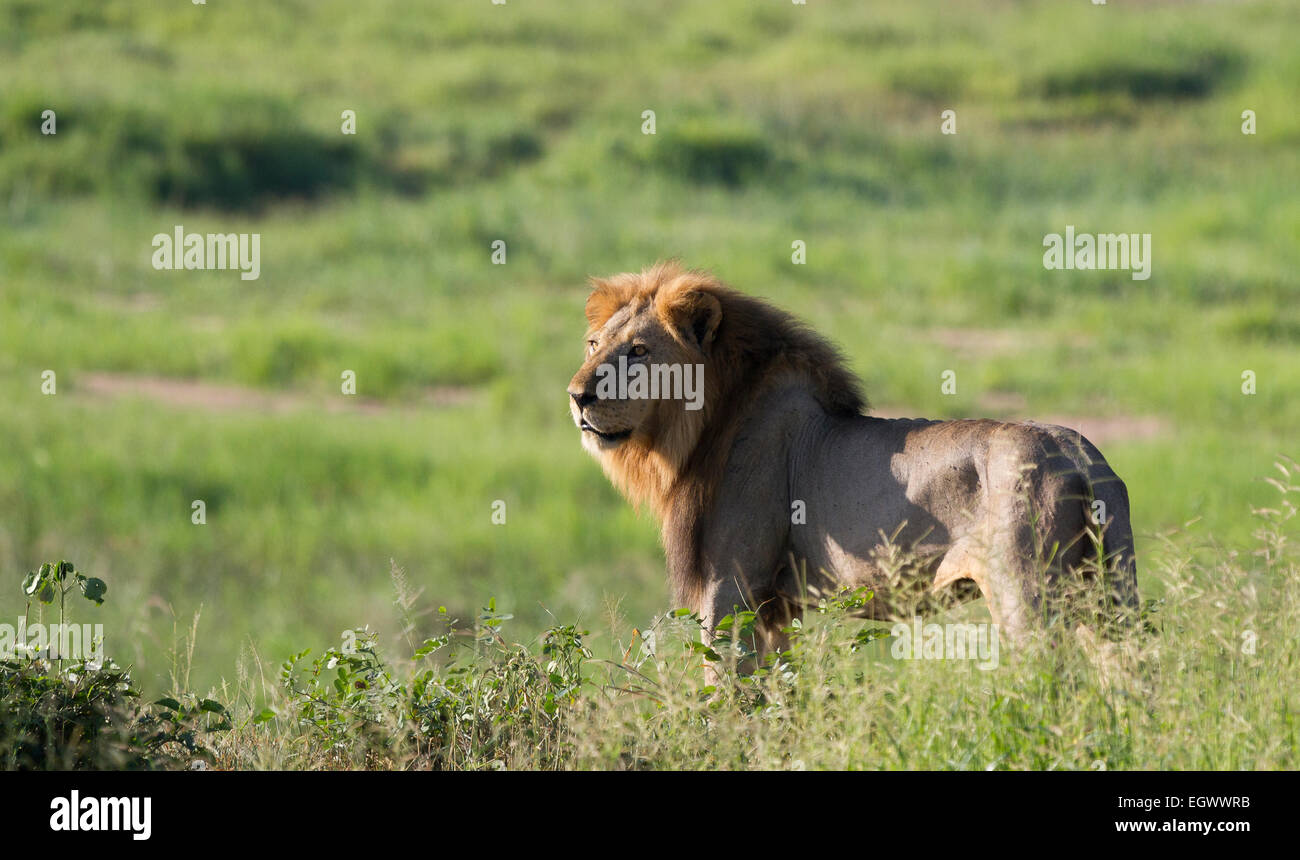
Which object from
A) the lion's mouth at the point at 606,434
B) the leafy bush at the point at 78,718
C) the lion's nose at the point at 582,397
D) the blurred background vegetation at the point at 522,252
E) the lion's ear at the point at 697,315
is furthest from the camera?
the blurred background vegetation at the point at 522,252

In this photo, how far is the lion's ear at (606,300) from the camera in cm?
603

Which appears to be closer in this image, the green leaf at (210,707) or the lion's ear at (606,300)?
the green leaf at (210,707)

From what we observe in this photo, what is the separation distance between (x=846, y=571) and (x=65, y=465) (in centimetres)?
1178

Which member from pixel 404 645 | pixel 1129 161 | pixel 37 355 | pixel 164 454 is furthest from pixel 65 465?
pixel 1129 161

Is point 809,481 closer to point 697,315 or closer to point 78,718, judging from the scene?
point 697,315

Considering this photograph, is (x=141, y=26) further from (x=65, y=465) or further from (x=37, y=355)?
(x=65, y=465)

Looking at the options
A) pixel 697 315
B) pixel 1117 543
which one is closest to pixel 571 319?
pixel 697 315

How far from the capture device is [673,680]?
5.43 meters

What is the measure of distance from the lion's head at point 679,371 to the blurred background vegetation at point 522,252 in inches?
28.4

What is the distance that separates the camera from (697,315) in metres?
5.87

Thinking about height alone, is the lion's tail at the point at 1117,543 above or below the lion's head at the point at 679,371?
below

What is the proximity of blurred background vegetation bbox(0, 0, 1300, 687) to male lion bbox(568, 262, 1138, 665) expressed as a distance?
2.49 feet

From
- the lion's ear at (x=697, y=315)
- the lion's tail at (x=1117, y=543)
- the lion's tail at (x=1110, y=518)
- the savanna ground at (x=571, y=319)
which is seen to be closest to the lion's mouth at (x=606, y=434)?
the lion's ear at (x=697, y=315)

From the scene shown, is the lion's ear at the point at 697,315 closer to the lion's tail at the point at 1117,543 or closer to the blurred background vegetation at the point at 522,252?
the blurred background vegetation at the point at 522,252
